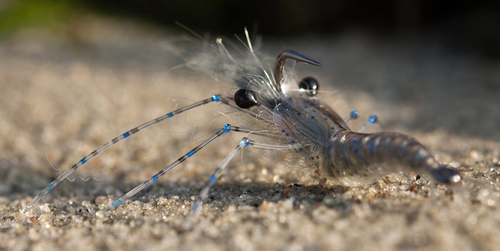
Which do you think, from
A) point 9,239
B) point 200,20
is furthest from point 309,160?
point 200,20

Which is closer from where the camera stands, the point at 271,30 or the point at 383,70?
the point at 383,70

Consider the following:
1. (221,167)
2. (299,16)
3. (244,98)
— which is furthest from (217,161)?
(299,16)

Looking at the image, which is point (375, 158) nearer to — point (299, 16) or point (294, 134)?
point (294, 134)

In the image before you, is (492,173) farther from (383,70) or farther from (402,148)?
(383,70)

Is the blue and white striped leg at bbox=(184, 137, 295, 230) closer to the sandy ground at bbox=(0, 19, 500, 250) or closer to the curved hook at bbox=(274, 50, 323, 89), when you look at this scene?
the sandy ground at bbox=(0, 19, 500, 250)

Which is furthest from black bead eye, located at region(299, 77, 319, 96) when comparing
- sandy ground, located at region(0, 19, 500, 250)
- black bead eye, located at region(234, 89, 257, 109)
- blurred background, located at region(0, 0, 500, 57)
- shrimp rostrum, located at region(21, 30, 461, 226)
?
blurred background, located at region(0, 0, 500, 57)

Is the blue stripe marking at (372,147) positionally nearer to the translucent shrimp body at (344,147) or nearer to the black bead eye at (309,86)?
the translucent shrimp body at (344,147)

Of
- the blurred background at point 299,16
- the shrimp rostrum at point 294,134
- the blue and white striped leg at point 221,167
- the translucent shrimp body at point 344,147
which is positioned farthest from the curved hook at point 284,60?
the blurred background at point 299,16

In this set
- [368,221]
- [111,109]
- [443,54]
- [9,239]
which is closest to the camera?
[368,221]
